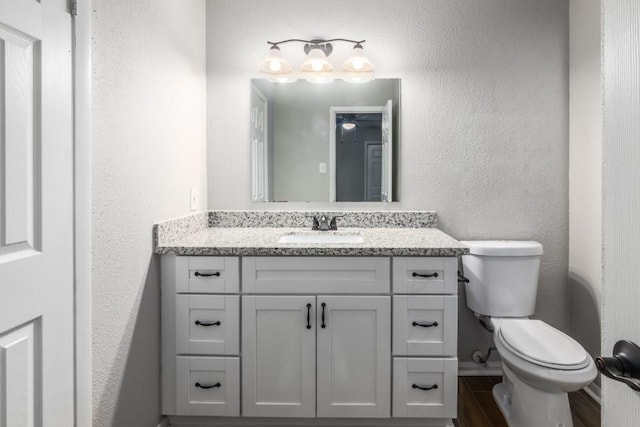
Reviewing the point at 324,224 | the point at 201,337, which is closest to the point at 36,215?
the point at 201,337

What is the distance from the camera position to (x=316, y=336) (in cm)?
178

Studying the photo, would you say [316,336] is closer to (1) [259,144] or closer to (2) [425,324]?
(2) [425,324]

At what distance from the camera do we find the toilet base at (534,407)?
1.70 metres

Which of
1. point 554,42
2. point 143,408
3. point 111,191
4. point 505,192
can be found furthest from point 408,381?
point 554,42

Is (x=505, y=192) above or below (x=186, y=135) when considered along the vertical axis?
below

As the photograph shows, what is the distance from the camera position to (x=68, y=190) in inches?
46.1

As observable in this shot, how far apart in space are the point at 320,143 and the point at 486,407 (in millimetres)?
1613

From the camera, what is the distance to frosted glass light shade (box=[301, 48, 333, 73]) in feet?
7.66

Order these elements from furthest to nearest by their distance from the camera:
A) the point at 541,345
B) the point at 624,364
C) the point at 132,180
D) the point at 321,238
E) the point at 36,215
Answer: the point at 321,238
the point at 541,345
the point at 132,180
the point at 36,215
the point at 624,364

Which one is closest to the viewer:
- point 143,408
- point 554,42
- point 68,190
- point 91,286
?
point 68,190

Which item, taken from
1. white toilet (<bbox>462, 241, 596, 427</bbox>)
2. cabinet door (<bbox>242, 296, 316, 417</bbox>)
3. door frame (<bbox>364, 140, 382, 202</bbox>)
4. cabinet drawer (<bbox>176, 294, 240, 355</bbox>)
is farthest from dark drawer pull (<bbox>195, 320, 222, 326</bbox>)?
white toilet (<bbox>462, 241, 596, 427</bbox>)

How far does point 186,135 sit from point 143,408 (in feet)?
4.05

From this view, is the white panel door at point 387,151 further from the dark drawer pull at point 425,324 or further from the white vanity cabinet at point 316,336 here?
the dark drawer pull at point 425,324

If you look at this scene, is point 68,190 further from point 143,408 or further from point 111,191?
point 143,408
